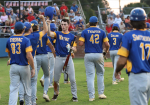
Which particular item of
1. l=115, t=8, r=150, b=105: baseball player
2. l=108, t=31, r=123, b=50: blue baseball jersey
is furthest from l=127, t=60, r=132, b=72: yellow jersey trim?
l=108, t=31, r=123, b=50: blue baseball jersey

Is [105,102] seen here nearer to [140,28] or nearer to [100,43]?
[100,43]

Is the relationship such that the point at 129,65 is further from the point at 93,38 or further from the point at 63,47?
the point at 93,38

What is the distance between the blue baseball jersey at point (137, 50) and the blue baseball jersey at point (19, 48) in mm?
2409

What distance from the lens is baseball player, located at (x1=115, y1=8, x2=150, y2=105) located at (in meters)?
3.70

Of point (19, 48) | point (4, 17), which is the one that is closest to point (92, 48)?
point (19, 48)

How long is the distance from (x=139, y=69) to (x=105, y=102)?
132 inches

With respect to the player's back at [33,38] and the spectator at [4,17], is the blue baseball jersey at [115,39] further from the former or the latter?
the spectator at [4,17]

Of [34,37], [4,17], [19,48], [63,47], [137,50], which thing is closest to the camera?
[137,50]

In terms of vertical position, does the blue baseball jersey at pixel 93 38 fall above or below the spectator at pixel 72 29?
above

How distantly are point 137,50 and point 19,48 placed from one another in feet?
9.03

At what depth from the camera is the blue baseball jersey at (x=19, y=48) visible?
536cm

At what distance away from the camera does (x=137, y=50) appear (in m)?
3.75

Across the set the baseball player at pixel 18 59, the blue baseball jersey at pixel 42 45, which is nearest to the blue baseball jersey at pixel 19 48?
the baseball player at pixel 18 59

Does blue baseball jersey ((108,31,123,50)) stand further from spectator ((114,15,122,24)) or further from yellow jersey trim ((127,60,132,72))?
spectator ((114,15,122,24))
